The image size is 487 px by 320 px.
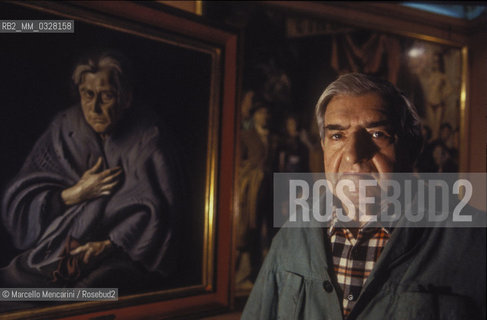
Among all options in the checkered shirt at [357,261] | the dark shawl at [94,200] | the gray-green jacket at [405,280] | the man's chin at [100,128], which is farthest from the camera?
the man's chin at [100,128]

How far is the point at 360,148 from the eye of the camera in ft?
1.83

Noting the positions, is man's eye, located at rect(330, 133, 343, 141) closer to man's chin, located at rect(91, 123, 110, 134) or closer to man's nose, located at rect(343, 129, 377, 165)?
man's nose, located at rect(343, 129, 377, 165)

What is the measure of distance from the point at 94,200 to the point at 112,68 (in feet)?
1.56

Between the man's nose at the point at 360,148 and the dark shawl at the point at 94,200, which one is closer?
the man's nose at the point at 360,148

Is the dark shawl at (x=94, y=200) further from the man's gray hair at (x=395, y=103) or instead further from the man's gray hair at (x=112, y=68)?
the man's gray hair at (x=395, y=103)

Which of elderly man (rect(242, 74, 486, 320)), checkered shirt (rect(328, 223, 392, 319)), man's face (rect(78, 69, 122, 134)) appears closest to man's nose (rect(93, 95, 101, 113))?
man's face (rect(78, 69, 122, 134))

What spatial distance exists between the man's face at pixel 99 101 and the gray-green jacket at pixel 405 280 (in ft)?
2.63

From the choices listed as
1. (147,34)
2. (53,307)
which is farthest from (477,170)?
(53,307)

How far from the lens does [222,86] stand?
1.34 metres

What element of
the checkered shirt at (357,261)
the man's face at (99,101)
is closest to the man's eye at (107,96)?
the man's face at (99,101)

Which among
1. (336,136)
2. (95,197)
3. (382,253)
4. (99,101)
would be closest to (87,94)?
(99,101)

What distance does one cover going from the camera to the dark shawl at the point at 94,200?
1.01 meters

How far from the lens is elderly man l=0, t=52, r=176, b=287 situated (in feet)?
3.33

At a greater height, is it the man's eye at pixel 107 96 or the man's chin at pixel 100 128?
the man's eye at pixel 107 96
